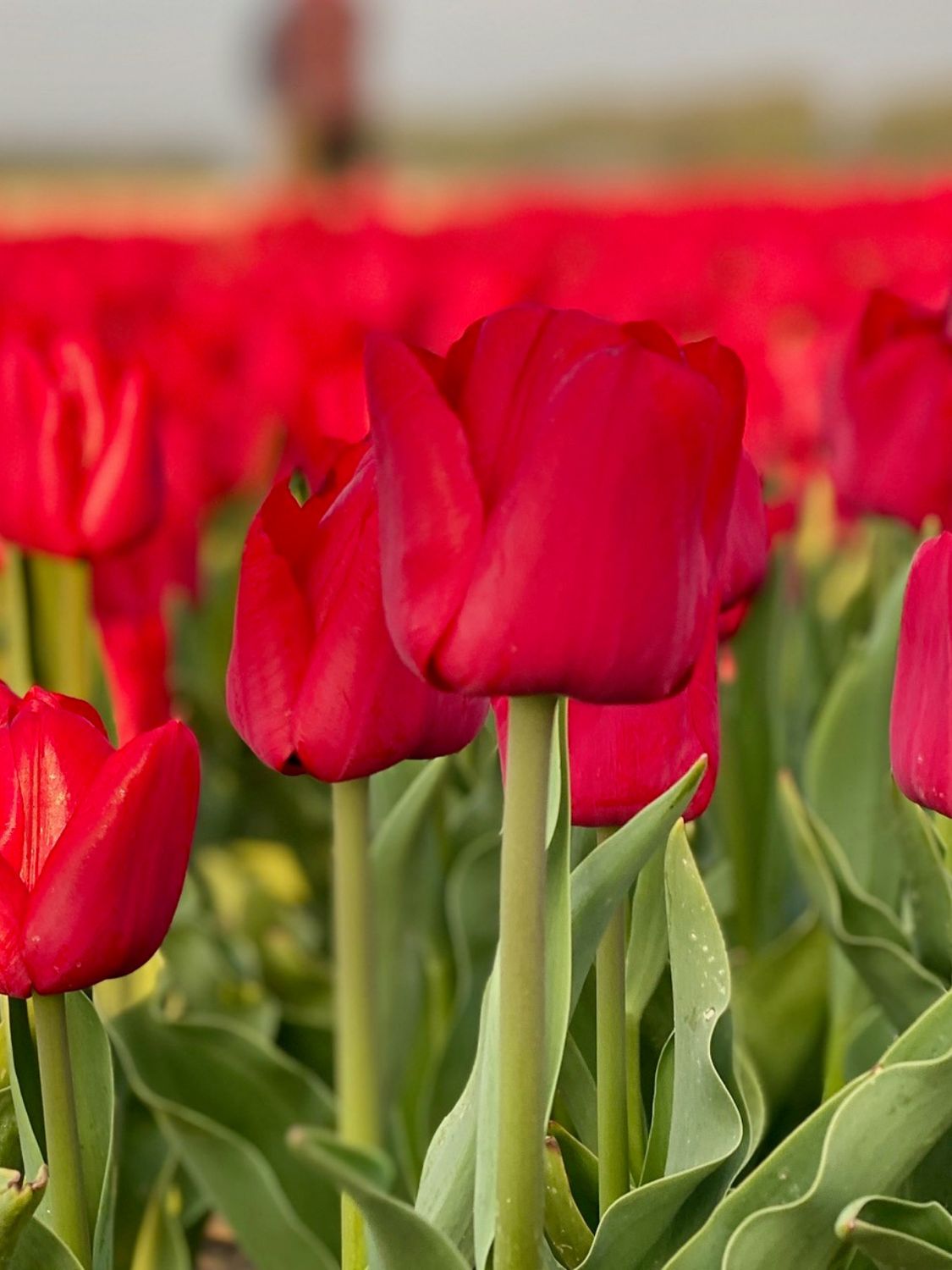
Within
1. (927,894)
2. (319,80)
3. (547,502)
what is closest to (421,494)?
(547,502)

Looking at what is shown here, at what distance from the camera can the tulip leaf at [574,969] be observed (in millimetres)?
486

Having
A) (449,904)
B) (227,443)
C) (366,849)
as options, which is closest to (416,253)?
(227,443)

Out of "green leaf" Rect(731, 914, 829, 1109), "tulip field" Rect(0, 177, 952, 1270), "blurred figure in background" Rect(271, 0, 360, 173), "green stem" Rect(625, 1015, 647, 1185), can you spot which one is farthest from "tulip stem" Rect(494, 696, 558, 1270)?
"blurred figure in background" Rect(271, 0, 360, 173)

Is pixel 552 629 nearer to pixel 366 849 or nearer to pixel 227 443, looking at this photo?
pixel 366 849

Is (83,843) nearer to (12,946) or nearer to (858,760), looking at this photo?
(12,946)

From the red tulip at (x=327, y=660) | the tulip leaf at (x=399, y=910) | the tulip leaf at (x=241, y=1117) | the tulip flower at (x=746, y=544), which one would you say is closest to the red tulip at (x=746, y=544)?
the tulip flower at (x=746, y=544)

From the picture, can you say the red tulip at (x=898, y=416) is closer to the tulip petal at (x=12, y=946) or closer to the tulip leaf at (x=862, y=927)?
the tulip leaf at (x=862, y=927)

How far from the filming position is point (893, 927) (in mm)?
722

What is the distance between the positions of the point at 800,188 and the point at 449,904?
7616mm

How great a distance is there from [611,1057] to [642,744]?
102 millimetres

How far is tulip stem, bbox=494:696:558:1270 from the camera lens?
1.41ft

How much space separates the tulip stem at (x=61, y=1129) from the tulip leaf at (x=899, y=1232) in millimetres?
223

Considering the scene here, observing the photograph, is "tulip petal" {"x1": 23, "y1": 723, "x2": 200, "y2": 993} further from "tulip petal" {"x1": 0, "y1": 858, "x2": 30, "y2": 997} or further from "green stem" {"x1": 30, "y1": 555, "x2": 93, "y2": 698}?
"green stem" {"x1": 30, "y1": 555, "x2": 93, "y2": 698}

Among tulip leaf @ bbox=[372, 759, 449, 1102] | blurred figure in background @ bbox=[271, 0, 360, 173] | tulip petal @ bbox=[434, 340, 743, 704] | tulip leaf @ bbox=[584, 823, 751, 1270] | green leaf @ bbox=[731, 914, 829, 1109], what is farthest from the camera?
blurred figure in background @ bbox=[271, 0, 360, 173]
